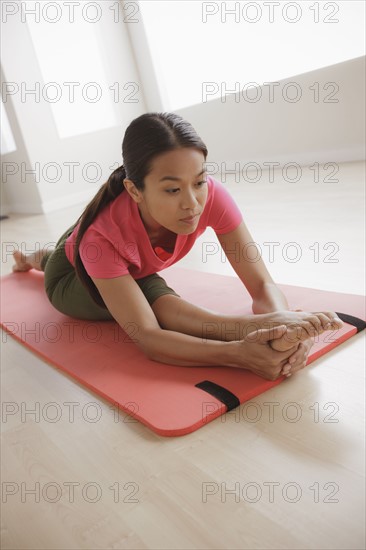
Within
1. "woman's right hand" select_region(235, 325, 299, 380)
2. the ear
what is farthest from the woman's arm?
the ear

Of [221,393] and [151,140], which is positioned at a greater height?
[151,140]

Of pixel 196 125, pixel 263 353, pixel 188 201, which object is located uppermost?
pixel 188 201

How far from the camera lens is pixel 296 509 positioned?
85 cm

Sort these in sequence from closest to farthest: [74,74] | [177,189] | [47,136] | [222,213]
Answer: [177,189] → [222,213] → [47,136] → [74,74]

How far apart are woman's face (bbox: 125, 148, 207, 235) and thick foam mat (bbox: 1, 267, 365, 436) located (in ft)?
1.01

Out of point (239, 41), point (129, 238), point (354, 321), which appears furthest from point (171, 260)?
point (239, 41)

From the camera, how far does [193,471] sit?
39.0 inches

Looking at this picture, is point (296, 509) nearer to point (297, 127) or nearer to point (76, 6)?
point (297, 127)

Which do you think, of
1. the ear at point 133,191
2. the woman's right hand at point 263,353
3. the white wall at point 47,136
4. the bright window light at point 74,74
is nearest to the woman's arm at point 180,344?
the woman's right hand at point 263,353

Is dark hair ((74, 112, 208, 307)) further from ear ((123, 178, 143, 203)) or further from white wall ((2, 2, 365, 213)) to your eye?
white wall ((2, 2, 365, 213))

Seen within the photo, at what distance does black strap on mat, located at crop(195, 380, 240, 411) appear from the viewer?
3.84 feet

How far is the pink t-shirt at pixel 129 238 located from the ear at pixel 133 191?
81mm

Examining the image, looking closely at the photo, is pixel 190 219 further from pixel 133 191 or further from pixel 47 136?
pixel 47 136

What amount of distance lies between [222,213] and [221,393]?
0.55 metres
